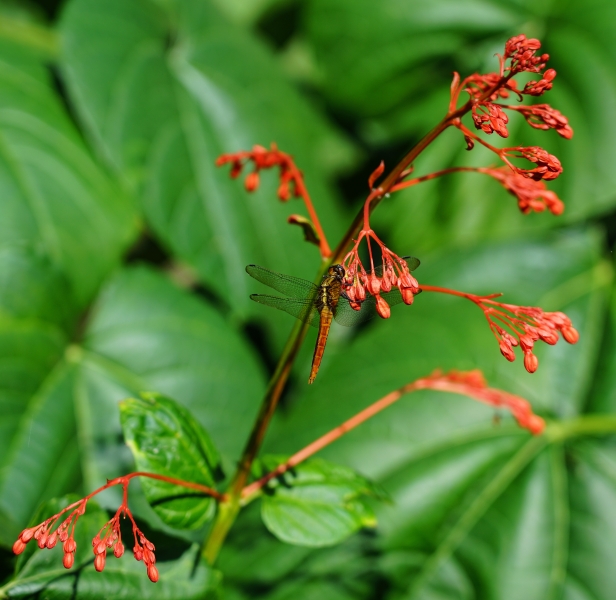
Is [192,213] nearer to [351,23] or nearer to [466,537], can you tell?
[351,23]

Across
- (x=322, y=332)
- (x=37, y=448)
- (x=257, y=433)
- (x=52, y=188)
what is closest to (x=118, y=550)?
(x=257, y=433)

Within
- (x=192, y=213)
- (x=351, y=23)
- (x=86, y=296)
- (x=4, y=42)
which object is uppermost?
(x=351, y=23)

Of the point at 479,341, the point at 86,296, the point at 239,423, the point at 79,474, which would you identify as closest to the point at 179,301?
the point at 86,296

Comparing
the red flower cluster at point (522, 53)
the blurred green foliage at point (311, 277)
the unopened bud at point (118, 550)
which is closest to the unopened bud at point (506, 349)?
the red flower cluster at point (522, 53)

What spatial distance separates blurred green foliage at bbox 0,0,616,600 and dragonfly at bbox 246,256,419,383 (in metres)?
0.62

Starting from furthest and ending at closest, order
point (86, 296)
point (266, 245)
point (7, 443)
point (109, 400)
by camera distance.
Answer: point (266, 245)
point (86, 296)
point (109, 400)
point (7, 443)

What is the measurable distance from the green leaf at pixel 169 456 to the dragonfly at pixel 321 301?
0.87 ft

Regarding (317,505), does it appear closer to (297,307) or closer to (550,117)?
(297,307)

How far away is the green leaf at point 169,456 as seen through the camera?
1.18 m

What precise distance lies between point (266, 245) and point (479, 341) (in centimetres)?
82

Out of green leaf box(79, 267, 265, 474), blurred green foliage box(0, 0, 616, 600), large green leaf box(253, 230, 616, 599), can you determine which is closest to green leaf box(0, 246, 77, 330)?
blurred green foliage box(0, 0, 616, 600)

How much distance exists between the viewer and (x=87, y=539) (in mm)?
1266

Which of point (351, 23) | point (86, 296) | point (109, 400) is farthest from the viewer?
point (351, 23)

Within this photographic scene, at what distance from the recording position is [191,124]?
2383 millimetres
